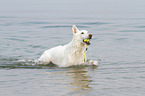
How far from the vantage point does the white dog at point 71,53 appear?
49.5 ft

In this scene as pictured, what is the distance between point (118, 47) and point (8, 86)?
9158 millimetres

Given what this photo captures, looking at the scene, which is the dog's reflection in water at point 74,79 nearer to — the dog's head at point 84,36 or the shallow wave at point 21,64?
the shallow wave at point 21,64

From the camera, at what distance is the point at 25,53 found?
773 inches

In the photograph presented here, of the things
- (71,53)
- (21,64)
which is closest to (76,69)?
(71,53)

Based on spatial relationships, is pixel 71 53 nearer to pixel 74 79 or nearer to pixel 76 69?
pixel 76 69

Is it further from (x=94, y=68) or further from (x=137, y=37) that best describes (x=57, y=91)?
(x=137, y=37)

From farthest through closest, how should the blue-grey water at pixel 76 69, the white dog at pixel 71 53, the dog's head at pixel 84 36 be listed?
the white dog at pixel 71 53 → the dog's head at pixel 84 36 → the blue-grey water at pixel 76 69

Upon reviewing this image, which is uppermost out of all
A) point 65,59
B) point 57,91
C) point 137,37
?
point 137,37

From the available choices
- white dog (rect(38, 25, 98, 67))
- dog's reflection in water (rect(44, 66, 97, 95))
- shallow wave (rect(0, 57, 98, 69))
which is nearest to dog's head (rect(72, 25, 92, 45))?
white dog (rect(38, 25, 98, 67))

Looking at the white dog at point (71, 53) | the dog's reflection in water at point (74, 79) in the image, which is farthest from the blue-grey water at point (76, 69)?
the white dog at point (71, 53)

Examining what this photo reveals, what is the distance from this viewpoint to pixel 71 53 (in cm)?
1563

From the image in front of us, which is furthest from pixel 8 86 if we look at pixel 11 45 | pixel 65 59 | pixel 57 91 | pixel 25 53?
pixel 11 45

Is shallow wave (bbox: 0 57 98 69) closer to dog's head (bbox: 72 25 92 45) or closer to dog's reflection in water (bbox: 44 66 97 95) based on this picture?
dog's reflection in water (bbox: 44 66 97 95)

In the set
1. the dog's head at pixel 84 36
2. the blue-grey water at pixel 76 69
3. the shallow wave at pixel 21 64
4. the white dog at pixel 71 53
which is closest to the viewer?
the blue-grey water at pixel 76 69
